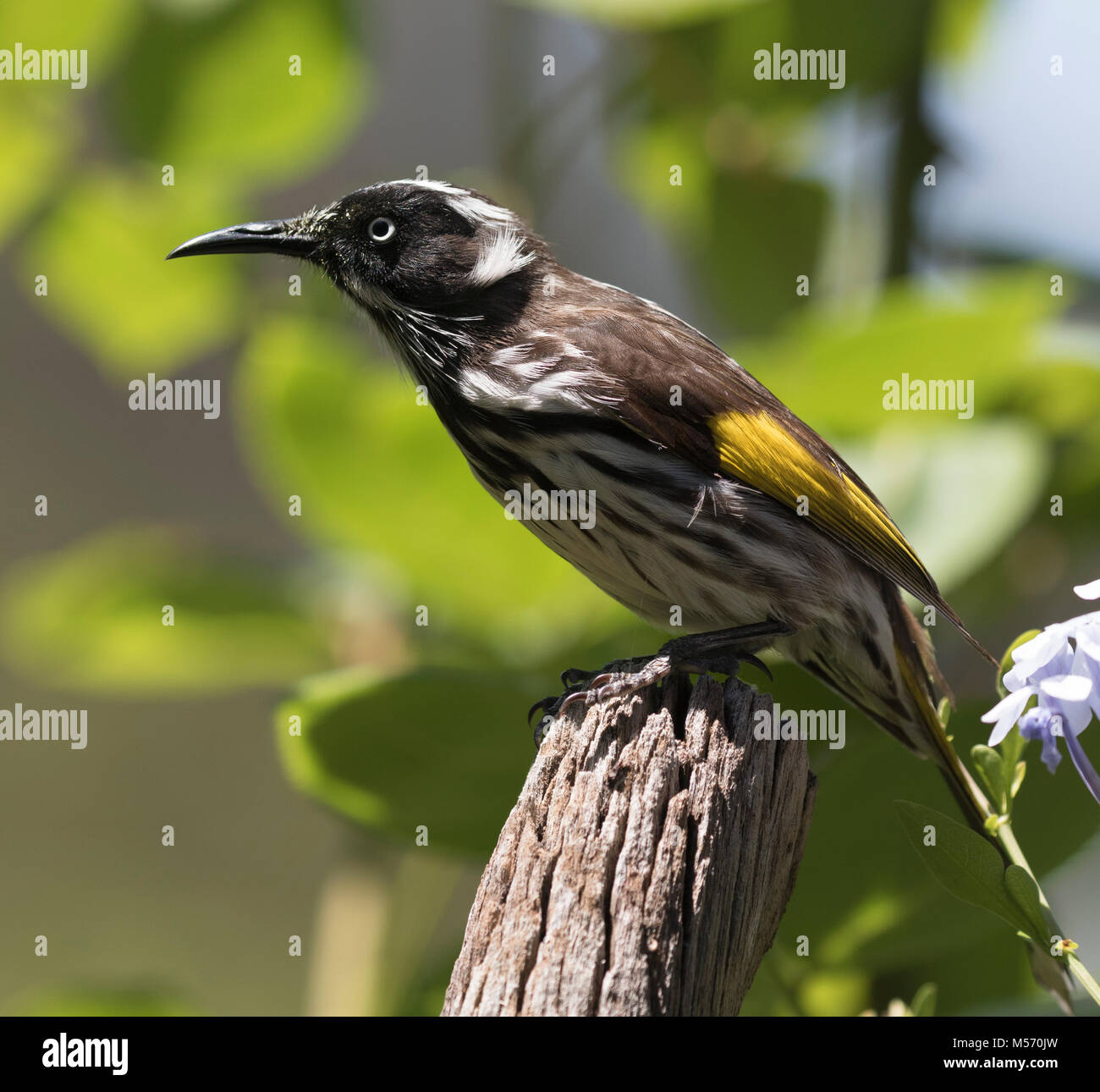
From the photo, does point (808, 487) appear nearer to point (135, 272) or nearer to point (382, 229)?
point (382, 229)

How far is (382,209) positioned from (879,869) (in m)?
1.70

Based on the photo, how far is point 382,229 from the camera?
2725 mm

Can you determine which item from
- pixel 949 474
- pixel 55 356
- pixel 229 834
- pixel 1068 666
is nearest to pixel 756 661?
pixel 949 474

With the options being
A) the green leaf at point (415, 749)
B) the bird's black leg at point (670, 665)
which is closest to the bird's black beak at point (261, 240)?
the green leaf at point (415, 749)

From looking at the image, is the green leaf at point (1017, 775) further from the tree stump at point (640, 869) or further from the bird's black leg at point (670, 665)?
the bird's black leg at point (670, 665)

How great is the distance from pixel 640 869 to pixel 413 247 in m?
1.67

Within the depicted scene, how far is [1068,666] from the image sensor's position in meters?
1.47

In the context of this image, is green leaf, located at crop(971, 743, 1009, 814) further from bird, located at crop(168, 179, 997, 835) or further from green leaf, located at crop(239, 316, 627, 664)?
→ green leaf, located at crop(239, 316, 627, 664)

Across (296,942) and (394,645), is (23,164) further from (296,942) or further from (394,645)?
(296,942)

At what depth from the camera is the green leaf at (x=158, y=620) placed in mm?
3094

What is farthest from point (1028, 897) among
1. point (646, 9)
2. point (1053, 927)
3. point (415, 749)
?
point (646, 9)

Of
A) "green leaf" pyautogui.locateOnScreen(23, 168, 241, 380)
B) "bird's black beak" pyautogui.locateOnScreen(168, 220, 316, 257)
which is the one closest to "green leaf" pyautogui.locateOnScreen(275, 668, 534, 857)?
"bird's black beak" pyautogui.locateOnScreen(168, 220, 316, 257)

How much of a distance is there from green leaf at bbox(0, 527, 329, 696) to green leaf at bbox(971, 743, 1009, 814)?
197 centimetres

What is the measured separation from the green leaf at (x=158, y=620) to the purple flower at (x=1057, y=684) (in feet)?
6.62
